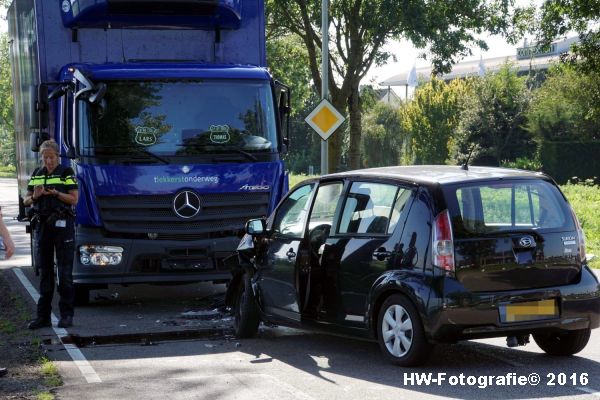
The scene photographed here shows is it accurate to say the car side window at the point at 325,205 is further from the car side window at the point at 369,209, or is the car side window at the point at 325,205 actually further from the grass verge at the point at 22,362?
the grass verge at the point at 22,362

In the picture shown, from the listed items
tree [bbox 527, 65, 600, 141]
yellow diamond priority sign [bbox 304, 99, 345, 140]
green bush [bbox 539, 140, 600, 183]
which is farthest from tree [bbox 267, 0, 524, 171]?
green bush [bbox 539, 140, 600, 183]

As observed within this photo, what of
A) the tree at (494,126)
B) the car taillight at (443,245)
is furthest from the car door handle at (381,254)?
the tree at (494,126)

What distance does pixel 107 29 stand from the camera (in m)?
12.2

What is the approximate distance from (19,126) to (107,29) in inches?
134

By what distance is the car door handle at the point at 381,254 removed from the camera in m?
7.92

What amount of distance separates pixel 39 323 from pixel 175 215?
192 cm

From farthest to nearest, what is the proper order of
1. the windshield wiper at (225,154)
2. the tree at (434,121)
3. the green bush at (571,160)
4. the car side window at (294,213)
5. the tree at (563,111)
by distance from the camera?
the tree at (434,121)
the green bush at (571,160)
the tree at (563,111)
the windshield wiper at (225,154)
the car side window at (294,213)

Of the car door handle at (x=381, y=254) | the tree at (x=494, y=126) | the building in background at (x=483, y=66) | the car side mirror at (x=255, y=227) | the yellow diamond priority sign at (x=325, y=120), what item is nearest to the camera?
the car door handle at (x=381, y=254)

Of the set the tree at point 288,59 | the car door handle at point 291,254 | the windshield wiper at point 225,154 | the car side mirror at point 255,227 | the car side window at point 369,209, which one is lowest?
the car door handle at point 291,254

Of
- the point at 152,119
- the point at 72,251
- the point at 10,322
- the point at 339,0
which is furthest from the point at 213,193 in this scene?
the point at 339,0

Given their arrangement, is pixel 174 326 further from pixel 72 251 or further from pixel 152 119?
pixel 152 119

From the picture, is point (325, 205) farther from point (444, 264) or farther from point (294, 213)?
point (444, 264)

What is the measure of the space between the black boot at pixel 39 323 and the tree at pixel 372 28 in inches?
694

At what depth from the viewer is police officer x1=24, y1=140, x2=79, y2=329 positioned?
10289 millimetres
